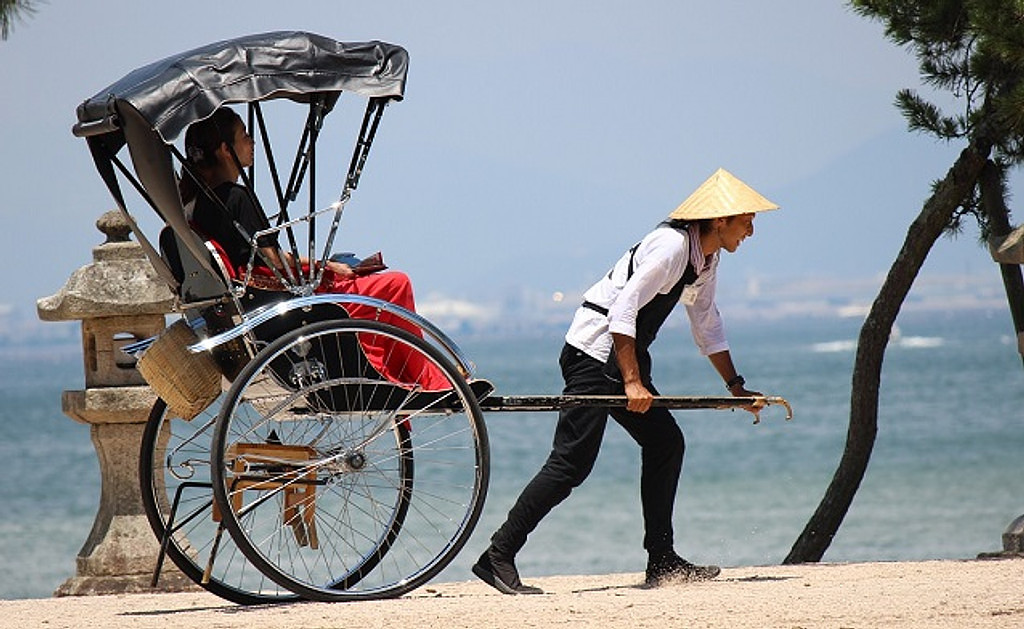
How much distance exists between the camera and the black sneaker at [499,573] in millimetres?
6152

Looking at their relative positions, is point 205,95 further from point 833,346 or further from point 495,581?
point 833,346

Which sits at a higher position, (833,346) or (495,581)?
(495,581)

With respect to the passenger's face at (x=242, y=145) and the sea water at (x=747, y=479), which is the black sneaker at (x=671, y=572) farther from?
the sea water at (x=747, y=479)

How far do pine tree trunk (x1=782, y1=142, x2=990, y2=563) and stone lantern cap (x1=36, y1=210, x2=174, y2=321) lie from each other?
3.77m

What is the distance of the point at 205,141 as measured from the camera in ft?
19.5

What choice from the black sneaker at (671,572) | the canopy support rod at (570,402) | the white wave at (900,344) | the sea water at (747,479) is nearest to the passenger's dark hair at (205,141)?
the canopy support rod at (570,402)

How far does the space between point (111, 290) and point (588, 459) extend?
2644 mm

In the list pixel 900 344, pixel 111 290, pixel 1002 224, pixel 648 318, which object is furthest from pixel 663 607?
pixel 900 344

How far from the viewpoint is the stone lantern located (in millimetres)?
7406

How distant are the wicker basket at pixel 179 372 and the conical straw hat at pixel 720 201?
1.93 meters

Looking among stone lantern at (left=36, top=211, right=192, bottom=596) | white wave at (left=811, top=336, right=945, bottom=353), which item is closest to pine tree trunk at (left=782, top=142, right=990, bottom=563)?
stone lantern at (left=36, top=211, right=192, bottom=596)

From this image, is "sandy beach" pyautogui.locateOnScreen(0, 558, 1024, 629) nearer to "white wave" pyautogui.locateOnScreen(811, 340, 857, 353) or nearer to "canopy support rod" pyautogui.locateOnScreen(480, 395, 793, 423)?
"canopy support rod" pyautogui.locateOnScreen(480, 395, 793, 423)

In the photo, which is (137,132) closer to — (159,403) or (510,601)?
(159,403)

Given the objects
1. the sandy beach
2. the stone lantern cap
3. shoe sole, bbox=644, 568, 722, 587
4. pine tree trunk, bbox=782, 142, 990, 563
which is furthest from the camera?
pine tree trunk, bbox=782, 142, 990, 563
